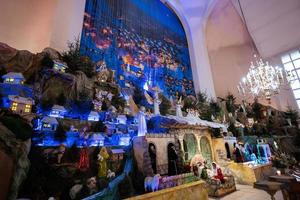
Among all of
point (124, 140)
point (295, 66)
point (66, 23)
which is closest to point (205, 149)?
point (124, 140)

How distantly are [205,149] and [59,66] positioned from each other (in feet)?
26.3

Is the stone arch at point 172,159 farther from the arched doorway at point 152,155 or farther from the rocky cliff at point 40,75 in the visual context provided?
the rocky cliff at point 40,75

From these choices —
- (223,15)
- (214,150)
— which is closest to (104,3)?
(214,150)

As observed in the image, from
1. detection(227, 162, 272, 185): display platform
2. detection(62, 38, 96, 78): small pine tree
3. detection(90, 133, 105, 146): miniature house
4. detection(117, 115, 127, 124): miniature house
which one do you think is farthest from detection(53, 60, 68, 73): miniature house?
detection(227, 162, 272, 185): display platform

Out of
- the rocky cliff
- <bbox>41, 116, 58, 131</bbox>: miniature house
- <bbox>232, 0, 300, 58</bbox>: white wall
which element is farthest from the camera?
<bbox>232, 0, 300, 58</bbox>: white wall

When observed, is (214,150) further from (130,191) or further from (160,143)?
(130,191)

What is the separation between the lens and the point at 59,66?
19.6 ft

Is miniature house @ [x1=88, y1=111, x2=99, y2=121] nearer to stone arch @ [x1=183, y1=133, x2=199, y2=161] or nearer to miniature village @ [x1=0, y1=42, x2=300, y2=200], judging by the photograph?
miniature village @ [x1=0, y1=42, x2=300, y2=200]

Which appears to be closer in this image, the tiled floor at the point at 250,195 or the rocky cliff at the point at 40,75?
the tiled floor at the point at 250,195

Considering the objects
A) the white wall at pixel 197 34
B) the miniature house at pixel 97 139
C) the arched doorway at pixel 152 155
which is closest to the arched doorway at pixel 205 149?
the arched doorway at pixel 152 155

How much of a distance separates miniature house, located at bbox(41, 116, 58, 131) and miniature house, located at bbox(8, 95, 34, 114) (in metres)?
0.61

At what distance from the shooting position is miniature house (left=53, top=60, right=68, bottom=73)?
584cm

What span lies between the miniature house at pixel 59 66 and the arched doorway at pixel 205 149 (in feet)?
24.3

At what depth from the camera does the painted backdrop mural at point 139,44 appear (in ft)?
30.4
